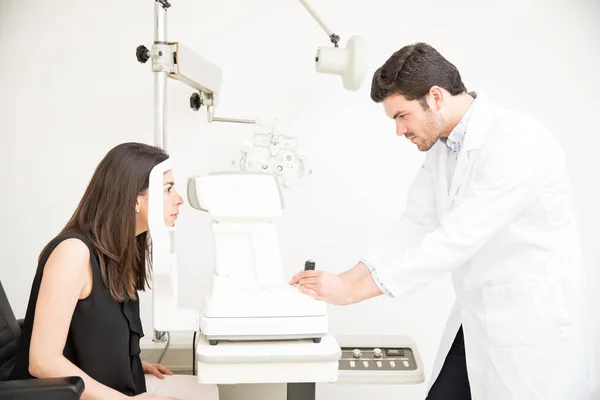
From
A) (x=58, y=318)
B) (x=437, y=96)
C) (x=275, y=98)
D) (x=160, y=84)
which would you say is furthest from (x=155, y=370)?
(x=275, y=98)

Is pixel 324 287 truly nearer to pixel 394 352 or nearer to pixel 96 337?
pixel 394 352

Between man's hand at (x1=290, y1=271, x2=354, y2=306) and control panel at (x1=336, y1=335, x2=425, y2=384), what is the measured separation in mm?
246

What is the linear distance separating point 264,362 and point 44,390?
46 centimetres

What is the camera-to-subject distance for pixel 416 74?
158cm

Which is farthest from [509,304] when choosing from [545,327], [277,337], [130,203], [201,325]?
[130,203]

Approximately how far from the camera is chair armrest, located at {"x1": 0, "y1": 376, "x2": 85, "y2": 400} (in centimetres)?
127

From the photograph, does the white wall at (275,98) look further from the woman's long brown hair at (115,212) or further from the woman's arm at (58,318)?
the woman's arm at (58,318)

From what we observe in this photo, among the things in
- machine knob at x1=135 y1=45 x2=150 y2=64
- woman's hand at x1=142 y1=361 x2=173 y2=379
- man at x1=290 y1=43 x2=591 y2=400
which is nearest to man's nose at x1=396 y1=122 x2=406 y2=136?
man at x1=290 y1=43 x2=591 y2=400

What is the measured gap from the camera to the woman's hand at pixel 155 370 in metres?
1.78

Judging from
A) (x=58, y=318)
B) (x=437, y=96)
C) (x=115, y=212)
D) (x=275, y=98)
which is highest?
(x=275, y=98)

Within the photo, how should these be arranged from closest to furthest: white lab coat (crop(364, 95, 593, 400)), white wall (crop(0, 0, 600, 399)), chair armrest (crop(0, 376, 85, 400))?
chair armrest (crop(0, 376, 85, 400))
white lab coat (crop(364, 95, 593, 400))
white wall (crop(0, 0, 600, 399))

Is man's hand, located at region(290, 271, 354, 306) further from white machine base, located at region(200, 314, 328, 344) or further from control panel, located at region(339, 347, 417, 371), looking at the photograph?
control panel, located at region(339, 347, 417, 371)

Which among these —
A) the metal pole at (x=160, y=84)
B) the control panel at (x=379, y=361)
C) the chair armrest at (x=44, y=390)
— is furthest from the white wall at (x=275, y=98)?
the chair armrest at (x=44, y=390)

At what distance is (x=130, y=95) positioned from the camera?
2.60 meters
